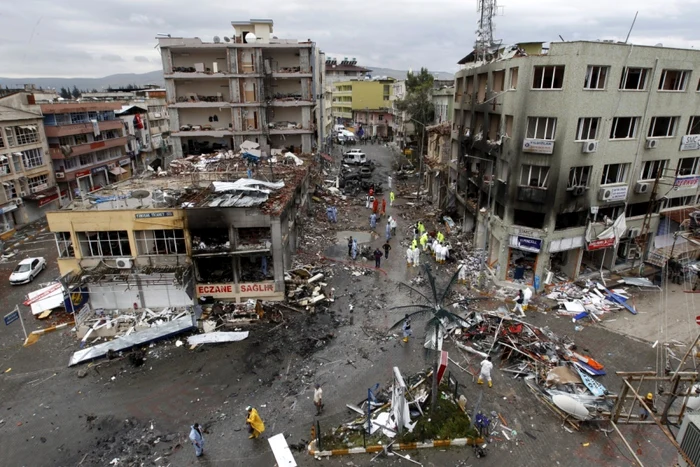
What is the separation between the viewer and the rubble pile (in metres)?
13.9

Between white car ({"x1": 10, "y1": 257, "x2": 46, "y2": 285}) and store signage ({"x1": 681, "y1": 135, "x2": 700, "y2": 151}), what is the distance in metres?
39.5

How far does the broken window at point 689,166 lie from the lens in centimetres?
2377

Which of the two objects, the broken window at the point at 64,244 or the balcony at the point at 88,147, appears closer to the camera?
the broken window at the point at 64,244

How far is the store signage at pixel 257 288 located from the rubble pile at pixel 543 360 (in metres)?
9.46

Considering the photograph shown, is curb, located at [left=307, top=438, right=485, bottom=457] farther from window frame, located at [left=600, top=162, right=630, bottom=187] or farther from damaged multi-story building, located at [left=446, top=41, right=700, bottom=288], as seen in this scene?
window frame, located at [left=600, top=162, right=630, bottom=187]

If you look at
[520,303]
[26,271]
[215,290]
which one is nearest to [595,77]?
[520,303]

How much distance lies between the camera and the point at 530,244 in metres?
22.3

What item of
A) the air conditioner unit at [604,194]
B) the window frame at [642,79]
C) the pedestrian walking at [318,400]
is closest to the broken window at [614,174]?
the air conditioner unit at [604,194]

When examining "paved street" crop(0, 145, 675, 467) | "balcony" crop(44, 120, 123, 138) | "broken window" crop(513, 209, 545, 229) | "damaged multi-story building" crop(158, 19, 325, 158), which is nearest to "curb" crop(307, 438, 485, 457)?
"paved street" crop(0, 145, 675, 467)

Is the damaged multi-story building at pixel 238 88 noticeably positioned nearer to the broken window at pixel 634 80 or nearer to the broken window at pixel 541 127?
the broken window at pixel 541 127

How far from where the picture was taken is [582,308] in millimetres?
20828

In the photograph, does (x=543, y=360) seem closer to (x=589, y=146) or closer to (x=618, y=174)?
(x=589, y=146)

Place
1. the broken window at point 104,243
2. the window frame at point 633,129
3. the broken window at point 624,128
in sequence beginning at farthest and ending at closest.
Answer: the broken window at point 624,128 → the window frame at point 633,129 → the broken window at point 104,243

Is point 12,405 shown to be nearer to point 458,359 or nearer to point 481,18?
point 458,359
